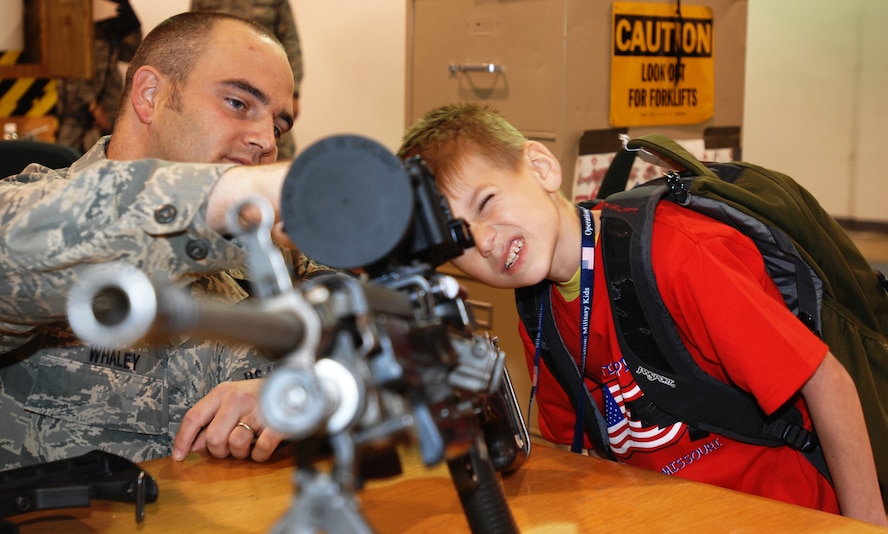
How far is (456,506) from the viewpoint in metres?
1.12

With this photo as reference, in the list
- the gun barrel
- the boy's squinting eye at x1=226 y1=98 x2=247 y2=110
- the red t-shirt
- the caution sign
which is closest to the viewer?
the gun barrel

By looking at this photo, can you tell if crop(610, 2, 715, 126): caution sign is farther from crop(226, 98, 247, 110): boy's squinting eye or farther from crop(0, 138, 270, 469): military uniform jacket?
crop(0, 138, 270, 469): military uniform jacket

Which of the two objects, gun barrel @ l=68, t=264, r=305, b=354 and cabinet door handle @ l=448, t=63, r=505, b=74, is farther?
cabinet door handle @ l=448, t=63, r=505, b=74

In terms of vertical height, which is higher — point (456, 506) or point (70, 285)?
point (70, 285)

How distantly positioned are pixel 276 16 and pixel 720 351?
3255mm

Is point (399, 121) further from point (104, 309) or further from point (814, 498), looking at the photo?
point (104, 309)

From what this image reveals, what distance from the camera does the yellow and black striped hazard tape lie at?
450 centimetres

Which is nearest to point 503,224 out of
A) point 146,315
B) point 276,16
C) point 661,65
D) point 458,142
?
point 458,142

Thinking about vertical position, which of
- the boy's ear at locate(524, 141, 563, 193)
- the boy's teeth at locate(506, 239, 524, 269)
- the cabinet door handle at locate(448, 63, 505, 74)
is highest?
the cabinet door handle at locate(448, 63, 505, 74)

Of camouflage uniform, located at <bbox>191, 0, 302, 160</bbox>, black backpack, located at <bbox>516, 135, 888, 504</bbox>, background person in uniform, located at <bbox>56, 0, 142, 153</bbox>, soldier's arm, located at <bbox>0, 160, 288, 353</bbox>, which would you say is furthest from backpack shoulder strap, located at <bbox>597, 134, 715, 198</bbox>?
background person in uniform, located at <bbox>56, 0, 142, 153</bbox>

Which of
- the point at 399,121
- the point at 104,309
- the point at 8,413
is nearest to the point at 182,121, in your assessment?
the point at 8,413

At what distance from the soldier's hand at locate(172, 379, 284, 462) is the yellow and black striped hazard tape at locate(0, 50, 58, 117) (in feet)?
12.1

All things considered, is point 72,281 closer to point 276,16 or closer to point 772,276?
point 772,276

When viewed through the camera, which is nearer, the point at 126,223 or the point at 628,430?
the point at 126,223
